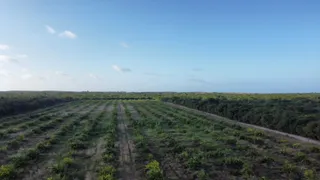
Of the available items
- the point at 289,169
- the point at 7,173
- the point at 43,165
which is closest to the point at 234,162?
the point at 289,169

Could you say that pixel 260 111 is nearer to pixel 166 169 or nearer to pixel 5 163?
pixel 166 169

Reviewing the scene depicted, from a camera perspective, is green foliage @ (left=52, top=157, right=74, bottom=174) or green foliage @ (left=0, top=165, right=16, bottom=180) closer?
green foliage @ (left=0, top=165, right=16, bottom=180)

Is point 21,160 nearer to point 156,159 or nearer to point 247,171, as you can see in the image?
point 156,159

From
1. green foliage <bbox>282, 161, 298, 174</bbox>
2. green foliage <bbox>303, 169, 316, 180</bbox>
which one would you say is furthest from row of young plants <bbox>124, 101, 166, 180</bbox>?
green foliage <bbox>303, 169, 316, 180</bbox>

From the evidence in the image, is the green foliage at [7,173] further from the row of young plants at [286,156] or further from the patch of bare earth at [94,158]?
the row of young plants at [286,156]

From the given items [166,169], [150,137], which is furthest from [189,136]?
[166,169]

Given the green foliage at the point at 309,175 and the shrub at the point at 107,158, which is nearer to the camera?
the green foliage at the point at 309,175

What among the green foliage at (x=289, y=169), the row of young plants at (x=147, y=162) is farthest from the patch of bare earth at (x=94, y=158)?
the green foliage at (x=289, y=169)

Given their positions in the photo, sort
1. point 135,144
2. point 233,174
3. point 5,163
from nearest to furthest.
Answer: point 233,174, point 5,163, point 135,144

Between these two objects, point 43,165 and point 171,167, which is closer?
point 171,167

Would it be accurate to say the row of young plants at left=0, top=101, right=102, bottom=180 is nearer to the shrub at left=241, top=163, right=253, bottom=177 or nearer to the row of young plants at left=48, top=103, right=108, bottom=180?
the row of young plants at left=48, top=103, right=108, bottom=180

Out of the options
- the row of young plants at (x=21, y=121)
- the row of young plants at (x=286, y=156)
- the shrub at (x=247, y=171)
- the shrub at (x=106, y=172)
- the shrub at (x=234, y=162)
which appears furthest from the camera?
the row of young plants at (x=21, y=121)
